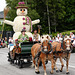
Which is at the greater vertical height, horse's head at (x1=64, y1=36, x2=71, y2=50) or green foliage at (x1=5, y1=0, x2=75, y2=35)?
green foliage at (x1=5, y1=0, x2=75, y2=35)

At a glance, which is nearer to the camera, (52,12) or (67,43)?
(67,43)

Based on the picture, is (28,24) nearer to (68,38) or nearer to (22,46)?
(22,46)

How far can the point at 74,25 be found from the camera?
41.7 meters

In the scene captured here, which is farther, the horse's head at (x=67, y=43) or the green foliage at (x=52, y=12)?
the green foliage at (x=52, y=12)

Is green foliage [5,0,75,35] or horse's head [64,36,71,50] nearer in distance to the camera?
horse's head [64,36,71,50]

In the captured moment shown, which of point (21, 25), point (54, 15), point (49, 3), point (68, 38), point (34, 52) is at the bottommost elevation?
point (34, 52)

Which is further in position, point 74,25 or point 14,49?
point 74,25

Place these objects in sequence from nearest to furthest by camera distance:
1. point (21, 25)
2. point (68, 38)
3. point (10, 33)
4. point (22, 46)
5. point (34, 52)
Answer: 1. point (68, 38)
2. point (34, 52)
3. point (22, 46)
4. point (21, 25)
5. point (10, 33)

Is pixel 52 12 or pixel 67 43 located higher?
pixel 52 12

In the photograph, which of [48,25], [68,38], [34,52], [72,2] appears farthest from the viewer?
[72,2]

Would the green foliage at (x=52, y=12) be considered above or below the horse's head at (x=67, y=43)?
above

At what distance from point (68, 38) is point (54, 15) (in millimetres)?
31127

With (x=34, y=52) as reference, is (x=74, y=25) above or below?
above

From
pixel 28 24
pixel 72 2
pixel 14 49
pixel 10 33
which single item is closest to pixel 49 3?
pixel 72 2
